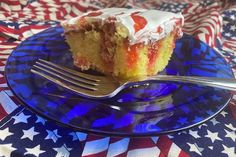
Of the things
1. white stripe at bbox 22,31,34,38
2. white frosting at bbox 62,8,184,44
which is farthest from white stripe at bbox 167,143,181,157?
white stripe at bbox 22,31,34,38

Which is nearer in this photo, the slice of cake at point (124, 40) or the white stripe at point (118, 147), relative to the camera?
the white stripe at point (118, 147)

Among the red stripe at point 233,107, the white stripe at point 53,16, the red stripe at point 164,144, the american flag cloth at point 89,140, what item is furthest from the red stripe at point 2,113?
the white stripe at point 53,16

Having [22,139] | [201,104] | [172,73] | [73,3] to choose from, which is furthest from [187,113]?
[73,3]

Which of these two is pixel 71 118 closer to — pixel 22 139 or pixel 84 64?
pixel 22 139

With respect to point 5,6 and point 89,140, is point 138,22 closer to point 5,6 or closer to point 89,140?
point 89,140

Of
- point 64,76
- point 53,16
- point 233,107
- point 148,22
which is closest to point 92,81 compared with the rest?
point 64,76

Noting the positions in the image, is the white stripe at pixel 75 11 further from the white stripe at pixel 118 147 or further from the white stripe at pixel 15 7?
the white stripe at pixel 118 147
